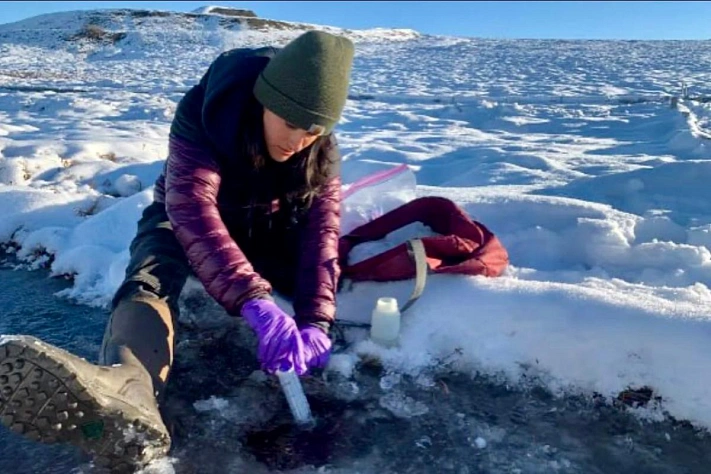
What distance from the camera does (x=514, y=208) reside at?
12.5 ft

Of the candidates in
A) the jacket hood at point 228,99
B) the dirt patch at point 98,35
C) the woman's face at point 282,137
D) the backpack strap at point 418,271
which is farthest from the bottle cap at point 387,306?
the dirt patch at point 98,35

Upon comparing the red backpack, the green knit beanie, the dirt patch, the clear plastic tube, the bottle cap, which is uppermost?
the green knit beanie

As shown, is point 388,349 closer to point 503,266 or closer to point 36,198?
point 503,266

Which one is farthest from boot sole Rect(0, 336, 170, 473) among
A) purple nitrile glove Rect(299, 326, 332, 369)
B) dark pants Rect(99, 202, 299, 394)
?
purple nitrile glove Rect(299, 326, 332, 369)

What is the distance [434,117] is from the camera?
9.59m

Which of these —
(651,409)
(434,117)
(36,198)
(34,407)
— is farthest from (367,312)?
(434,117)

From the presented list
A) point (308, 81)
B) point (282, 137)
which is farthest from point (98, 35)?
point (308, 81)

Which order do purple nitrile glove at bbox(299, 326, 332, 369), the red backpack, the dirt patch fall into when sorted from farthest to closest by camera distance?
the dirt patch, the red backpack, purple nitrile glove at bbox(299, 326, 332, 369)

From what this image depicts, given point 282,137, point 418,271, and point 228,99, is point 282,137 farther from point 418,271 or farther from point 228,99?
point 418,271

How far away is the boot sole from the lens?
1670mm

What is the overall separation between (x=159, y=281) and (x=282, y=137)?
68 centimetres

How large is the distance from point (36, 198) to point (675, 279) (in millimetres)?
3717

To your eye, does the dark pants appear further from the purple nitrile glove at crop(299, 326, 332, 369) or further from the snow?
the purple nitrile glove at crop(299, 326, 332, 369)

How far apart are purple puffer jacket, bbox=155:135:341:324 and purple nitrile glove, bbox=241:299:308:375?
4.2 inches
